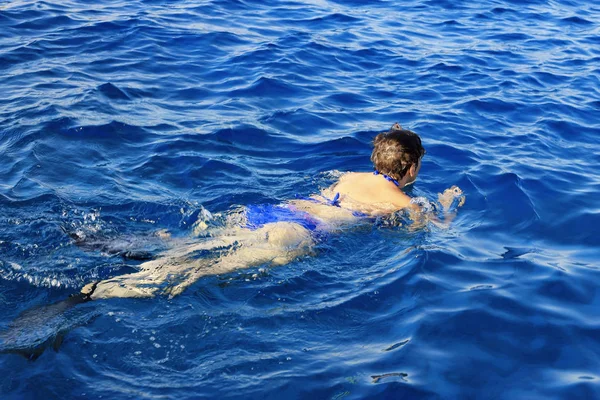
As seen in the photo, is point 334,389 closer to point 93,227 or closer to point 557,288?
point 557,288

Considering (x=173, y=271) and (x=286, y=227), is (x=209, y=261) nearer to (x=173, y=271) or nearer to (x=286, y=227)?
(x=173, y=271)

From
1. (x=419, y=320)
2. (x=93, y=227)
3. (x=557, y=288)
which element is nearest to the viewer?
(x=419, y=320)

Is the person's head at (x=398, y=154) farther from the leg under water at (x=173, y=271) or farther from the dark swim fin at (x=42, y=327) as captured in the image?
the dark swim fin at (x=42, y=327)

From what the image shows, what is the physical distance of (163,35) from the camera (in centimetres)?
1166

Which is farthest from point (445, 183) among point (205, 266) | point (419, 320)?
point (205, 266)

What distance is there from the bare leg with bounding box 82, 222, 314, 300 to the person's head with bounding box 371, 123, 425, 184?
1214mm

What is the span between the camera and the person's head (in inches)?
253

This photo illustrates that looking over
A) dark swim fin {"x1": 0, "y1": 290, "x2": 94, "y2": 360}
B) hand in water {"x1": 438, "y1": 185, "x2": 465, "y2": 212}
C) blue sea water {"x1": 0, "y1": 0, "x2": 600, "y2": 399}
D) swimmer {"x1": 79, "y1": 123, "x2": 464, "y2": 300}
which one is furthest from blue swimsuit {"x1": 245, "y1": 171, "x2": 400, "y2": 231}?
dark swim fin {"x1": 0, "y1": 290, "x2": 94, "y2": 360}

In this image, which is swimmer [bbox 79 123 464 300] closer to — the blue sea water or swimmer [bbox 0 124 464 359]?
swimmer [bbox 0 124 464 359]

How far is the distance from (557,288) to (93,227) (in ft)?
13.2

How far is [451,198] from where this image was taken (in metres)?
7.06

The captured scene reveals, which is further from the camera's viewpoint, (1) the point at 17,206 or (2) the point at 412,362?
(1) the point at 17,206

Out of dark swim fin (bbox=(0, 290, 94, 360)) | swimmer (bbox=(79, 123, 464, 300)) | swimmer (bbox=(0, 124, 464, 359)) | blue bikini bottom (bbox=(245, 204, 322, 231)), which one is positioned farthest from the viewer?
blue bikini bottom (bbox=(245, 204, 322, 231))

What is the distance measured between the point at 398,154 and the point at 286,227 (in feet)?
4.74
